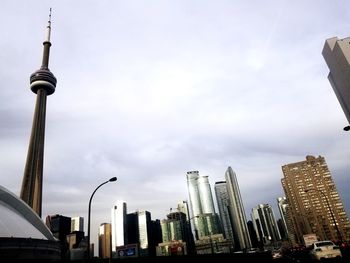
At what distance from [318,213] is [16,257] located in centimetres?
17706

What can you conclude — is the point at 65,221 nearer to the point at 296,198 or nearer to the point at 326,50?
the point at 296,198

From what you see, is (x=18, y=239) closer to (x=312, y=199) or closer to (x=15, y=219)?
(x=15, y=219)

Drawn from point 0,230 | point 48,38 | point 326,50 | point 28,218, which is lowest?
point 0,230

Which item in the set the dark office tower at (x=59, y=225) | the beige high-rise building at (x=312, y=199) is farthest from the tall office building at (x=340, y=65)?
the dark office tower at (x=59, y=225)

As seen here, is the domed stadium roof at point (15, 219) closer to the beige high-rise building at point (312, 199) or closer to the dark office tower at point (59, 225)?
the dark office tower at point (59, 225)

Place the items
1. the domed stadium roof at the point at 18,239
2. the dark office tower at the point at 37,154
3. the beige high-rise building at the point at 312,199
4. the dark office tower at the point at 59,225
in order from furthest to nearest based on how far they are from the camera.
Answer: the beige high-rise building at the point at 312,199 < the dark office tower at the point at 59,225 < the dark office tower at the point at 37,154 < the domed stadium roof at the point at 18,239

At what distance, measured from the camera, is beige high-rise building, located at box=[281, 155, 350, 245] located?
172875 millimetres

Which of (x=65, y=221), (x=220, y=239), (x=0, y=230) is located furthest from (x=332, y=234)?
(x=0, y=230)

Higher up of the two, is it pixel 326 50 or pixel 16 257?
pixel 326 50

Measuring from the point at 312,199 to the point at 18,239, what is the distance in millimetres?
178354

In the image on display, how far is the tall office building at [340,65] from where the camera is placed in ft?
225

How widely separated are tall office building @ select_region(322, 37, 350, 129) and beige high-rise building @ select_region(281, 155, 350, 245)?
348 feet

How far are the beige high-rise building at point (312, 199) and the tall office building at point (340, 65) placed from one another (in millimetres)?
105923

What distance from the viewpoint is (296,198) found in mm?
189375
